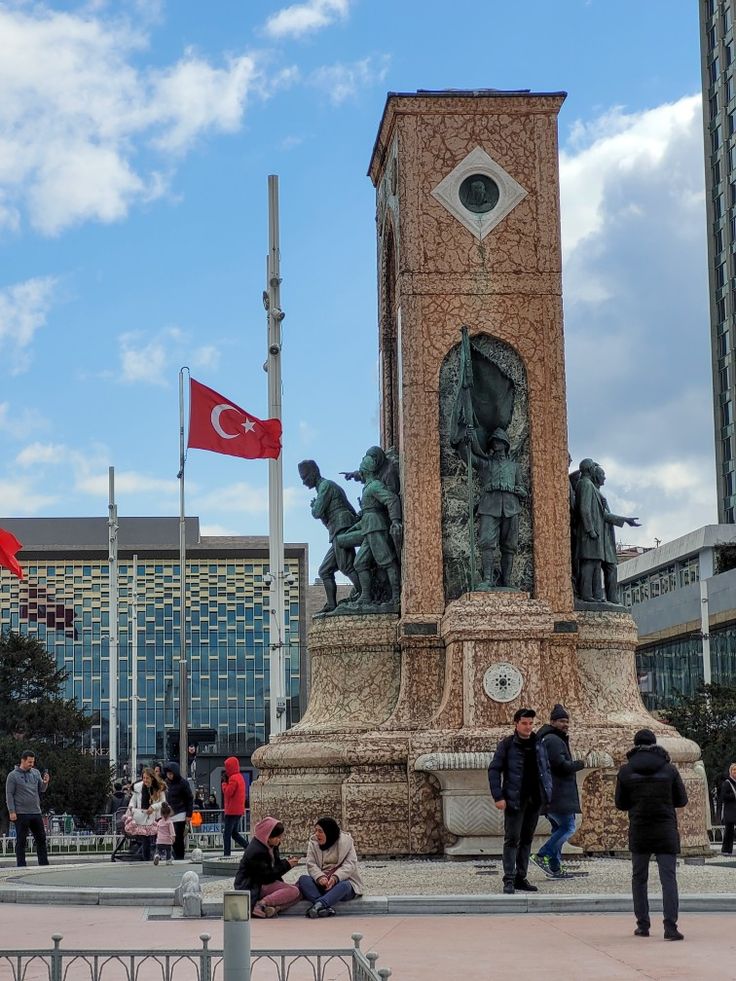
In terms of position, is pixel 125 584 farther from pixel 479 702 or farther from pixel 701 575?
pixel 479 702

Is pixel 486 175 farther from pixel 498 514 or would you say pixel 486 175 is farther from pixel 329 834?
pixel 329 834

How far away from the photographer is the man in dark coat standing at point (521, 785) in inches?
554

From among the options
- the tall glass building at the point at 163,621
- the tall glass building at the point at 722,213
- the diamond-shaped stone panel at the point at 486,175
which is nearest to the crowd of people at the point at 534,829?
the diamond-shaped stone panel at the point at 486,175

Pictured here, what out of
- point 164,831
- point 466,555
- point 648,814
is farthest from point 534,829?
point 164,831

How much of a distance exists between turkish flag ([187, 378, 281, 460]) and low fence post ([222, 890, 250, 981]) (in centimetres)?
2020

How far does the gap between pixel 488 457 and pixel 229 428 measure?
8338 mm

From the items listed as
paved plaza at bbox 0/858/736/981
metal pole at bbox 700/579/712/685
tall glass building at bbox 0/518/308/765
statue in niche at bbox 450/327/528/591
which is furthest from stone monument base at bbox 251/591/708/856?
tall glass building at bbox 0/518/308/765

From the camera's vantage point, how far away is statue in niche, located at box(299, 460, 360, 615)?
20.8 m

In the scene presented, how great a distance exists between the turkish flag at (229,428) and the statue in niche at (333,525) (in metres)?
5.99

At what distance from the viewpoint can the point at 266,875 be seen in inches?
518

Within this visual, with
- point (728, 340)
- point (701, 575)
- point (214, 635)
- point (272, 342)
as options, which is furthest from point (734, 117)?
point (272, 342)

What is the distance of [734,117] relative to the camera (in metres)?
92.1

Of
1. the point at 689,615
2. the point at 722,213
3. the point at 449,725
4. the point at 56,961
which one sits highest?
the point at 722,213

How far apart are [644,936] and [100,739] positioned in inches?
3536
